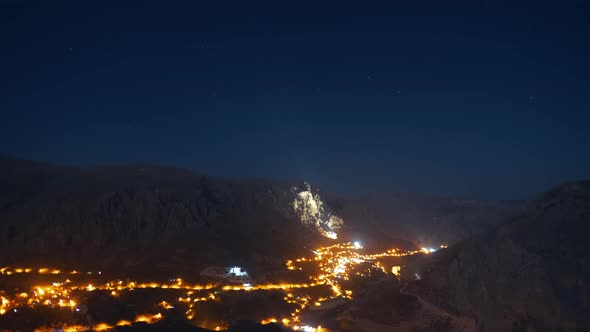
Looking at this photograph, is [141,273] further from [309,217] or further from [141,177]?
[309,217]

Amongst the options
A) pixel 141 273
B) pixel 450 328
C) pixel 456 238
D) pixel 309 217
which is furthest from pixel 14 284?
pixel 456 238

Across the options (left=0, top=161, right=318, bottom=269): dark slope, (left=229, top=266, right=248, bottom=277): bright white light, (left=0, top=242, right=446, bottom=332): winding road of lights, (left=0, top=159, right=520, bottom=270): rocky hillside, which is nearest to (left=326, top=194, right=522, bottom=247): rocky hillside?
(left=0, top=159, right=520, bottom=270): rocky hillside

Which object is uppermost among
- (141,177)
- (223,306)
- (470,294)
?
(141,177)

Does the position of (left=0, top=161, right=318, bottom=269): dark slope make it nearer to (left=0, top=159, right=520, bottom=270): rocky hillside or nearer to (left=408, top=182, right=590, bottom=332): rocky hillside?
(left=0, top=159, right=520, bottom=270): rocky hillside

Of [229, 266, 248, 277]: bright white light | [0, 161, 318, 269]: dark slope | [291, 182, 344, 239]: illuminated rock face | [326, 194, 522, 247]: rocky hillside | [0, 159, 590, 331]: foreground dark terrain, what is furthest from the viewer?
[326, 194, 522, 247]: rocky hillside

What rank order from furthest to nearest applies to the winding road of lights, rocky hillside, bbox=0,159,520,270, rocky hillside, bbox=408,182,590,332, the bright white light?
rocky hillside, bbox=0,159,520,270
the bright white light
the winding road of lights
rocky hillside, bbox=408,182,590,332

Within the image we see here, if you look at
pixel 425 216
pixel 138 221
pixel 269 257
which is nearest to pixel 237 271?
pixel 269 257

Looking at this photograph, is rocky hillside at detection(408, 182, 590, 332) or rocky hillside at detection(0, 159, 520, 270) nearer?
→ rocky hillside at detection(408, 182, 590, 332)
